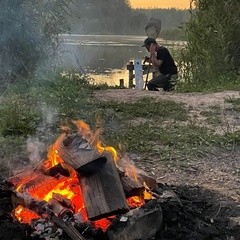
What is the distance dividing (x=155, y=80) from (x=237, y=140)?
5.48 metres

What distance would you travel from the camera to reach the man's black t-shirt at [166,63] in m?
10.3

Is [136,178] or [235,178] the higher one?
[136,178]

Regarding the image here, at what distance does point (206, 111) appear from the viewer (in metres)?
6.66

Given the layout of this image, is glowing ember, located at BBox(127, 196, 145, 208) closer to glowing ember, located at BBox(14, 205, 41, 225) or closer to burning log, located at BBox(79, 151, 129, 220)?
burning log, located at BBox(79, 151, 129, 220)

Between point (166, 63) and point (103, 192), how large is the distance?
7.85 metres

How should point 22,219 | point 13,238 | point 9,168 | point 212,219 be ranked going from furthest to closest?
point 9,168 → point 212,219 → point 22,219 → point 13,238

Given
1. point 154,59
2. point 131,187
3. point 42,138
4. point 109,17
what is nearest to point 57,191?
point 131,187

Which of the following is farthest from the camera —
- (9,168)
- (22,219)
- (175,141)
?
(175,141)

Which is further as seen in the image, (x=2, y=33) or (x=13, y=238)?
(x=2, y=33)

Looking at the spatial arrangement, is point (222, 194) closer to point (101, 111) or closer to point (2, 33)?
point (101, 111)

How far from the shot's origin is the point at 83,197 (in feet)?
9.14

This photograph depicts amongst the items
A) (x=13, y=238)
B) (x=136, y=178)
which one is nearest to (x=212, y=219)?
(x=136, y=178)

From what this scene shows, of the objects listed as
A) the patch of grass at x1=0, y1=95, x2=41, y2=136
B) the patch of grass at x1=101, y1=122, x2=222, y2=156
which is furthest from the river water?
the patch of grass at x1=101, y1=122, x2=222, y2=156

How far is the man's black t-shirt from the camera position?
33.9 ft
